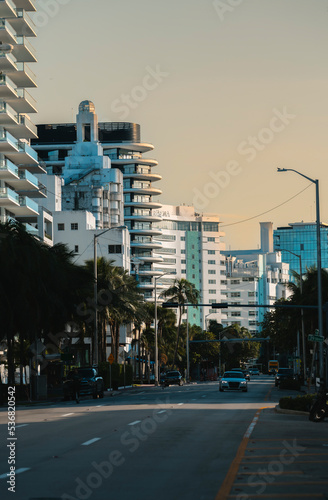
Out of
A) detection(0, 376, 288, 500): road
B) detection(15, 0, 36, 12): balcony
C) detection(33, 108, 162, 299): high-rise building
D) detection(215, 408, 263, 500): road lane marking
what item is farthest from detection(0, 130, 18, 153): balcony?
detection(33, 108, 162, 299): high-rise building

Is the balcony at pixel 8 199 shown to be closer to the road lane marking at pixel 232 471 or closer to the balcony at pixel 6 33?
the balcony at pixel 6 33

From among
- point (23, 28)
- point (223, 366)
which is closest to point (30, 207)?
point (23, 28)

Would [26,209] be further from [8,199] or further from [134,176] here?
[134,176]

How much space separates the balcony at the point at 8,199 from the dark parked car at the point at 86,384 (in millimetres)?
31447

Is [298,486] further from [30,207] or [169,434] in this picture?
[30,207]

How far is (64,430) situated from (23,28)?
67.0 metres

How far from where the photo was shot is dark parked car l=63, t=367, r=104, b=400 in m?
49.8

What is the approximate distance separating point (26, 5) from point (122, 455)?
73.2 metres

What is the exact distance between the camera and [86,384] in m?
50.1

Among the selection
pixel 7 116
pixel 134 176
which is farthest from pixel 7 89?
pixel 134 176

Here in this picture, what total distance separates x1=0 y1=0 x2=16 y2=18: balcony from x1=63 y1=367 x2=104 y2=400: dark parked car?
41582 mm

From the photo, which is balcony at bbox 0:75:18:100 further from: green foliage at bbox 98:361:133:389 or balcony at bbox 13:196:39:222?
green foliage at bbox 98:361:133:389

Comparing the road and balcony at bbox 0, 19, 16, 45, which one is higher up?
balcony at bbox 0, 19, 16, 45

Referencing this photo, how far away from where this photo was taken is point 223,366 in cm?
19038
